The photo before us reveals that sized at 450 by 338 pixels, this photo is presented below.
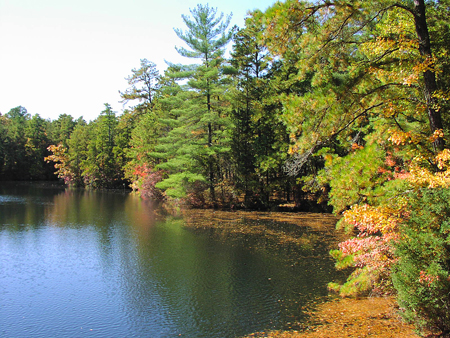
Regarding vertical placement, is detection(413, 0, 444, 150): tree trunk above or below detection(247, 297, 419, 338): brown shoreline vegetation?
above

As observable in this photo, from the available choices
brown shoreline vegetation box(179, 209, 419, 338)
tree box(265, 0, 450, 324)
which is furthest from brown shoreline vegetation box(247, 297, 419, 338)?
tree box(265, 0, 450, 324)

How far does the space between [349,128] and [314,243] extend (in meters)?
7.71

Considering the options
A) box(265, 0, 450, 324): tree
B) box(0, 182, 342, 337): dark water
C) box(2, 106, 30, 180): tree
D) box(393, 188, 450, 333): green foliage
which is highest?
box(2, 106, 30, 180): tree

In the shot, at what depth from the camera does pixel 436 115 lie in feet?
20.5

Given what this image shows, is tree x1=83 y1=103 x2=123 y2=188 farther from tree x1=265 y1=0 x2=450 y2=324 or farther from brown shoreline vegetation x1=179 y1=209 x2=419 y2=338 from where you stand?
tree x1=265 y1=0 x2=450 y2=324

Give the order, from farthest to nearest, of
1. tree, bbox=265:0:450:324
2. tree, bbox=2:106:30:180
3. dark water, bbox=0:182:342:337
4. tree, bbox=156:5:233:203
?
tree, bbox=2:106:30:180 < tree, bbox=156:5:233:203 < dark water, bbox=0:182:342:337 < tree, bbox=265:0:450:324

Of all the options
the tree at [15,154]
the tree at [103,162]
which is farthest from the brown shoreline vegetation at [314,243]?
the tree at [15,154]

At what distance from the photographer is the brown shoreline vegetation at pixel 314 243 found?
5.97 metres

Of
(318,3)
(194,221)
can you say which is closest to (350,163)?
(318,3)

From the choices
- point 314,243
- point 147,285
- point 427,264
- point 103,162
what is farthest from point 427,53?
point 103,162

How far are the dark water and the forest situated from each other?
1863mm

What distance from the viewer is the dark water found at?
23.5ft

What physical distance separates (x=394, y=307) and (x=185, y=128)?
20.3 meters

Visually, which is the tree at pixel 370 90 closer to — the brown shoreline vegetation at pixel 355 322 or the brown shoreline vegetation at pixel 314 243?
the brown shoreline vegetation at pixel 355 322
